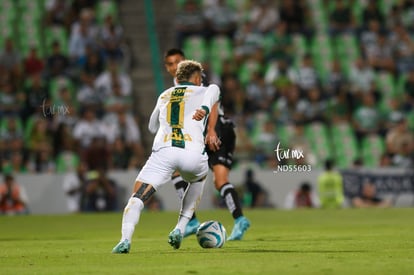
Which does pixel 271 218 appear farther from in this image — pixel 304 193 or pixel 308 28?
pixel 308 28

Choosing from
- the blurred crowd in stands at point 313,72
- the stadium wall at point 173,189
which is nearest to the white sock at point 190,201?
the stadium wall at point 173,189

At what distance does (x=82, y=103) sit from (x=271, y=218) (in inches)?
264

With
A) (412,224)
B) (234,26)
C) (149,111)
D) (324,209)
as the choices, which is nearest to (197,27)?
(234,26)

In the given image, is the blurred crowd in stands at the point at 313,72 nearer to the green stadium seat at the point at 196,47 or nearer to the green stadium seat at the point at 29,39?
the green stadium seat at the point at 196,47

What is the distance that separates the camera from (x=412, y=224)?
1559cm

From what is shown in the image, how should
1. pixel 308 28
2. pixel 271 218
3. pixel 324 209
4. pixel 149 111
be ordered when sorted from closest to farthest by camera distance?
pixel 271 218, pixel 324 209, pixel 149 111, pixel 308 28

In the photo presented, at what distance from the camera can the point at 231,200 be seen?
12.7 metres

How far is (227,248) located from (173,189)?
37.2 feet

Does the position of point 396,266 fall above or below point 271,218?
above

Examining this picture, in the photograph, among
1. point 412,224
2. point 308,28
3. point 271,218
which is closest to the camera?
point 412,224

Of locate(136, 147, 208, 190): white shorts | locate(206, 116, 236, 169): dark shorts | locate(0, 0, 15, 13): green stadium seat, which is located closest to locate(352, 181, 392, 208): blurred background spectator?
locate(0, 0, 15, 13): green stadium seat

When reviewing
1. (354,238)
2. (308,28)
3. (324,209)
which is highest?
(308,28)

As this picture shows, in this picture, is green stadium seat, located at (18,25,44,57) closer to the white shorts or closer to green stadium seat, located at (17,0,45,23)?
green stadium seat, located at (17,0,45,23)

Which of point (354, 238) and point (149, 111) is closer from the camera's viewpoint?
point (354, 238)
